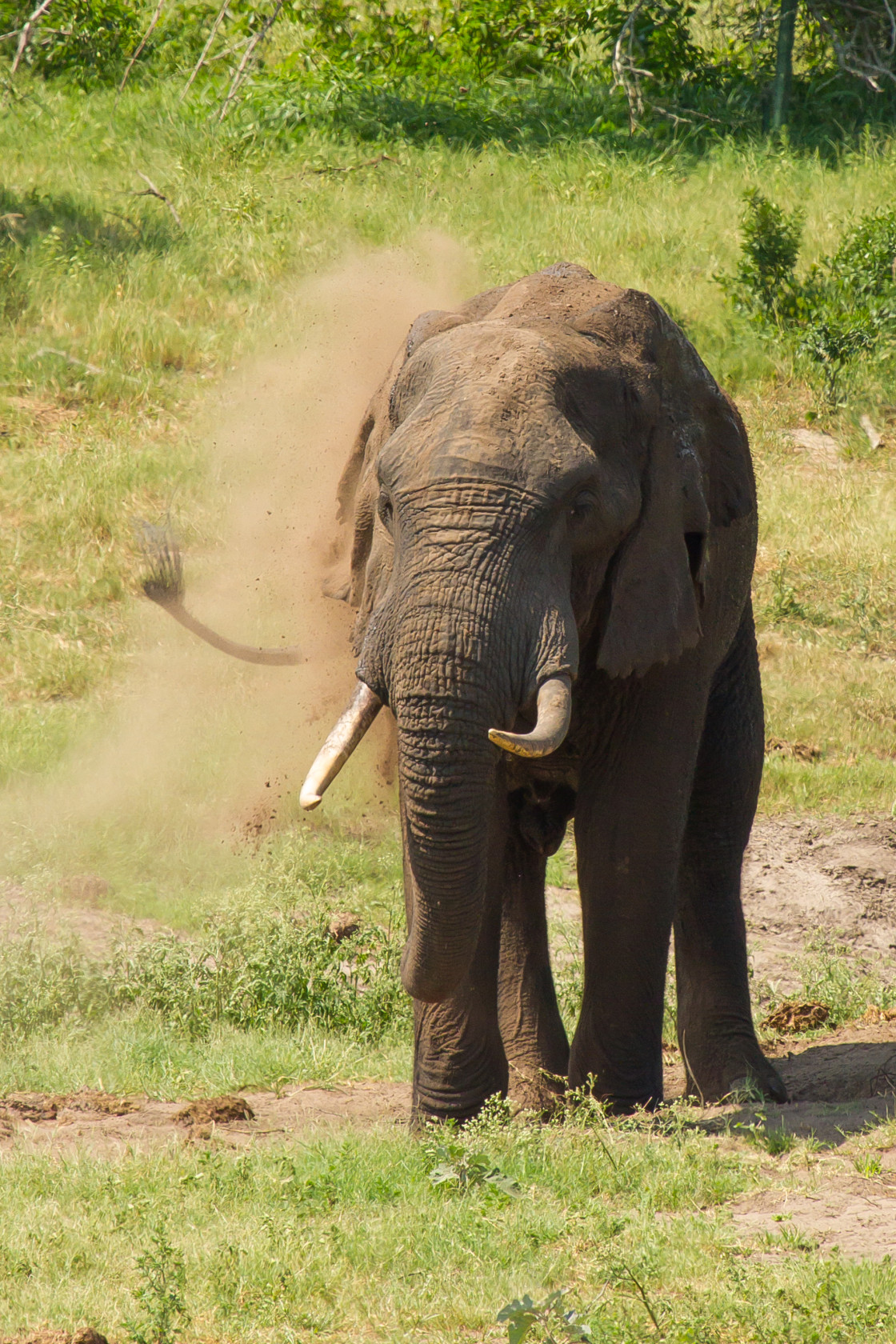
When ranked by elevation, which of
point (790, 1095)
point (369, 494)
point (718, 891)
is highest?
point (369, 494)

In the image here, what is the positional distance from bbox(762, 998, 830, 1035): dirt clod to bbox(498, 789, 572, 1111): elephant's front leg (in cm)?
144

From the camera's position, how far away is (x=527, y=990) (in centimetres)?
614

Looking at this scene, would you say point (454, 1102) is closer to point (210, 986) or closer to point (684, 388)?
point (210, 986)

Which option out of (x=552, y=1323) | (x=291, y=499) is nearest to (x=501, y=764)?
(x=552, y=1323)

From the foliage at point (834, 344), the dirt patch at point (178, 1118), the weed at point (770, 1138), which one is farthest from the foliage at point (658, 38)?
the weed at point (770, 1138)

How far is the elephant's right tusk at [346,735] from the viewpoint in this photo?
4777 mm

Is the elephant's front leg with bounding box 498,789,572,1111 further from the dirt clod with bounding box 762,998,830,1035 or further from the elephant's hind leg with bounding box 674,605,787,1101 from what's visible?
the dirt clod with bounding box 762,998,830,1035

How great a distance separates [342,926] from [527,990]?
6.39 feet

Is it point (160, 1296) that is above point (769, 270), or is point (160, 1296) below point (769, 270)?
below

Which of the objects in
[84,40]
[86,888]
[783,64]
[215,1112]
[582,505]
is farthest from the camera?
[84,40]

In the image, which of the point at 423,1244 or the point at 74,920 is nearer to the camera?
the point at 423,1244

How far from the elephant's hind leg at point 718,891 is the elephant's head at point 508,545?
1098 mm

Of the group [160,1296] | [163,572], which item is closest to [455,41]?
[163,572]

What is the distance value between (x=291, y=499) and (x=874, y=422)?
301 inches
